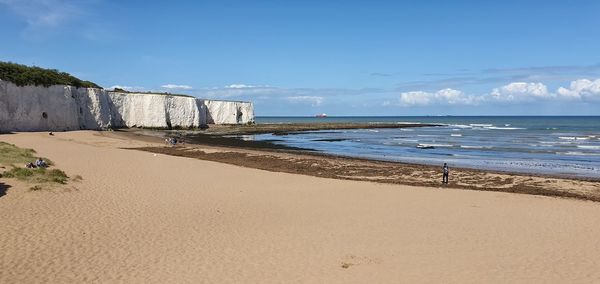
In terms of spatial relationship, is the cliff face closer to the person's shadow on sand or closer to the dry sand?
the dry sand

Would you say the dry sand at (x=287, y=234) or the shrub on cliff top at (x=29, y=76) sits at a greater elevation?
the shrub on cliff top at (x=29, y=76)

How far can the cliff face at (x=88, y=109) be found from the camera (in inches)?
1636

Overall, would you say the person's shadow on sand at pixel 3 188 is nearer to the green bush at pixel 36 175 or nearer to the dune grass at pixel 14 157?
the green bush at pixel 36 175

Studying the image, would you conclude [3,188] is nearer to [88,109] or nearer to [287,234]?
[287,234]

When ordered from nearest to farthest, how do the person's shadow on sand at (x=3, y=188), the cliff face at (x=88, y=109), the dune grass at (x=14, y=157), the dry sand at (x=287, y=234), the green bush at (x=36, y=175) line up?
the dry sand at (x=287, y=234) → the person's shadow on sand at (x=3, y=188) → the green bush at (x=36, y=175) → the dune grass at (x=14, y=157) → the cliff face at (x=88, y=109)

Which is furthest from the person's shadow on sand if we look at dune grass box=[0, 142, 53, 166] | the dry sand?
dune grass box=[0, 142, 53, 166]

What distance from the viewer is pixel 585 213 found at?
527 inches

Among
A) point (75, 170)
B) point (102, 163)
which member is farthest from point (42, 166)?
point (102, 163)

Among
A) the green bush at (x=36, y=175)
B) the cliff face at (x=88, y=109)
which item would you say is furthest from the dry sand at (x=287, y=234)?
the cliff face at (x=88, y=109)

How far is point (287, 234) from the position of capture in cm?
1077

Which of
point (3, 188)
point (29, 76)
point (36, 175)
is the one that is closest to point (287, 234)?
point (3, 188)

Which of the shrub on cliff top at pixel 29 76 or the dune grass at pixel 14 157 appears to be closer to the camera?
the dune grass at pixel 14 157

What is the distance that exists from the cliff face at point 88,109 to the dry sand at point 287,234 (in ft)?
95.7

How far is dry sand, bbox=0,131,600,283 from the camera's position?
8.06 m
